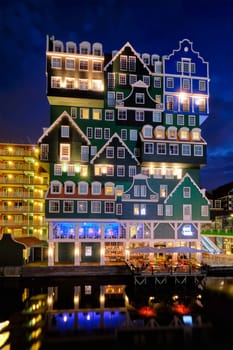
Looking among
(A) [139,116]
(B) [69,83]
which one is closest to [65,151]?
(B) [69,83]

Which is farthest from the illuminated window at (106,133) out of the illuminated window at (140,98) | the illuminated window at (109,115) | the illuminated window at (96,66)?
the illuminated window at (96,66)

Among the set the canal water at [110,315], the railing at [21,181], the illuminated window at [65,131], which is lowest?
the canal water at [110,315]

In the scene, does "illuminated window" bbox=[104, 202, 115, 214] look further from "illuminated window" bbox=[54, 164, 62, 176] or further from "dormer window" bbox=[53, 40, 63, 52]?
"dormer window" bbox=[53, 40, 63, 52]

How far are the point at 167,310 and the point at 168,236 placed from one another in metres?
18.8

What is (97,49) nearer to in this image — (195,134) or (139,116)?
(139,116)

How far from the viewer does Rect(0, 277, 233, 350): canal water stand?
80.8 ft

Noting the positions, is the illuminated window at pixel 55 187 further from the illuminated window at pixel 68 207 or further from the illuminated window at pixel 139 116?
the illuminated window at pixel 139 116

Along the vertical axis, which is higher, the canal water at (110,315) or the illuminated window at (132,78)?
the illuminated window at (132,78)

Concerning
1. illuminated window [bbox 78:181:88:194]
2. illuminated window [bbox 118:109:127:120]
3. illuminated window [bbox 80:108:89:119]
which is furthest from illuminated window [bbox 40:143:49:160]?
illuminated window [bbox 118:109:127:120]

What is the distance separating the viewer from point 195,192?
166 feet

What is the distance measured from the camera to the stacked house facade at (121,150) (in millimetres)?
47500

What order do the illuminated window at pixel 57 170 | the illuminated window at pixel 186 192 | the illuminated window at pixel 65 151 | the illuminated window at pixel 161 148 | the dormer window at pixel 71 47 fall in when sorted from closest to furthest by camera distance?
the illuminated window at pixel 57 170 → the illuminated window at pixel 65 151 → the illuminated window at pixel 186 192 → the illuminated window at pixel 161 148 → the dormer window at pixel 71 47

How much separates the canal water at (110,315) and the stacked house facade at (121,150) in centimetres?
914

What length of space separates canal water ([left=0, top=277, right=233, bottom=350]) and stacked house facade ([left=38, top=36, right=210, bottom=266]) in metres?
9.14
